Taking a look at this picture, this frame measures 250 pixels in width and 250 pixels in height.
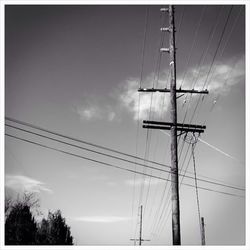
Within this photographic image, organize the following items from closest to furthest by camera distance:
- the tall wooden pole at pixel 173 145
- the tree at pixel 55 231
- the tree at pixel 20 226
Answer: the tall wooden pole at pixel 173 145 → the tree at pixel 20 226 → the tree at pixel 55 231

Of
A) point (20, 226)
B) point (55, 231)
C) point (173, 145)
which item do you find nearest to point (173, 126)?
point (173, 145)

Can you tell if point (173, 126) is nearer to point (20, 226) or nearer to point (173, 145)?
point (173, 145)

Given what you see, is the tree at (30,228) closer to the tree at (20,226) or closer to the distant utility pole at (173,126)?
the tree at (20,226)

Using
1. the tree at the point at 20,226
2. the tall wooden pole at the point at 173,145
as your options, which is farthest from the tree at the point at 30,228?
the tall wooden pole at the point at 173,145

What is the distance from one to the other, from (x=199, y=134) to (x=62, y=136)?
234 inches

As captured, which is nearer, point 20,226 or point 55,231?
point 20,226

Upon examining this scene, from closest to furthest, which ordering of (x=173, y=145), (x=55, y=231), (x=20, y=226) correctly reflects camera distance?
1. (x=173, y=145)
2. (x=20, y=226)
3. (x=55, y=231)

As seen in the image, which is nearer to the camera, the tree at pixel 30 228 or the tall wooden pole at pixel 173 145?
the tall wooden pole at pixel 173 145

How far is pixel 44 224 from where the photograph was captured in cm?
4291

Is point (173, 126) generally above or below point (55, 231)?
above
